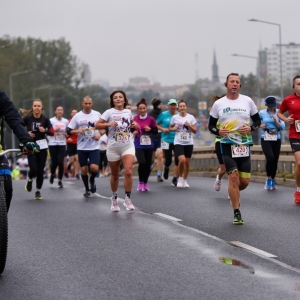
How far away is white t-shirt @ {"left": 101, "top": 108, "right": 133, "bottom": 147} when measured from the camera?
15.5 m

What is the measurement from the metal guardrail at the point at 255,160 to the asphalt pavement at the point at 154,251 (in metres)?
4.96

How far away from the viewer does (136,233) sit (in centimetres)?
1215

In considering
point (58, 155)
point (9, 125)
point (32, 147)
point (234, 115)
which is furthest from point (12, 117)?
point (58, 155)

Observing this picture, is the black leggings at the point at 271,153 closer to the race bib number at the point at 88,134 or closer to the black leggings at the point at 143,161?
the black leggings at the point at 143,161

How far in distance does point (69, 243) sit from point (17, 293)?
3262 mm

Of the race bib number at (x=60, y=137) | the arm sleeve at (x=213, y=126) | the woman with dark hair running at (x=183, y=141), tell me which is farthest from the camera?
the race bib number at (x=60, y=137)

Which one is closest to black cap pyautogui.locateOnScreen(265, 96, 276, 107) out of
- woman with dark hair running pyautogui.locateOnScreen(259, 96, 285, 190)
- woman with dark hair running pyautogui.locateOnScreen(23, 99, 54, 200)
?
woman with dark hair running pyautogui.locateOnScreen(259, 96, 285, 190)

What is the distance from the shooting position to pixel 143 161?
65.9 feet

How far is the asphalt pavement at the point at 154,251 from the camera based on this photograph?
316 inches

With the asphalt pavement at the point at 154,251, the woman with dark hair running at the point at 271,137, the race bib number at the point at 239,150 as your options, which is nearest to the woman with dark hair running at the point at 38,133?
the asphalt pavement at the point at 154,251

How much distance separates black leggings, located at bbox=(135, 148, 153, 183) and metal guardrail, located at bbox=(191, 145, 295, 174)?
→ 10.9 ft

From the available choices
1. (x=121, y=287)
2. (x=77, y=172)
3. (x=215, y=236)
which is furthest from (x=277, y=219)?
(x=77, y=172)

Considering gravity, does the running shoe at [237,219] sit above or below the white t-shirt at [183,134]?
below

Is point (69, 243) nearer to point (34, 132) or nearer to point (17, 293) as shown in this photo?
point (17, 293)
